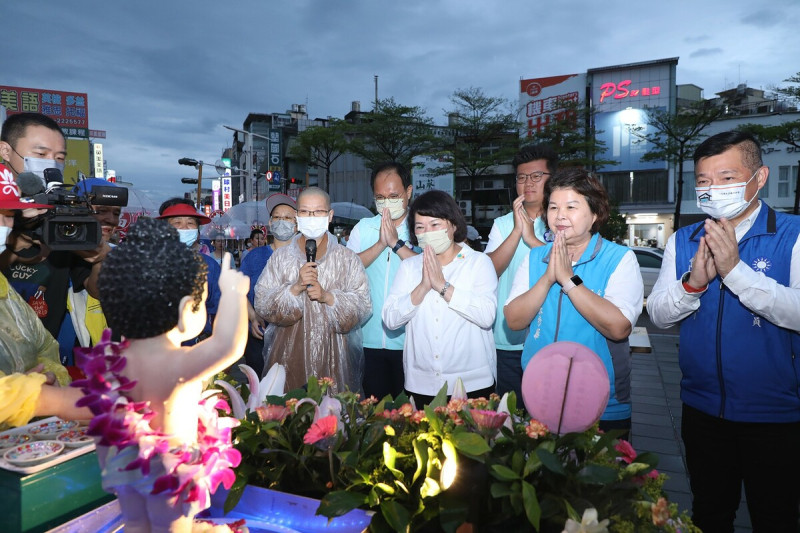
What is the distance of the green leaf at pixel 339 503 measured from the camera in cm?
130

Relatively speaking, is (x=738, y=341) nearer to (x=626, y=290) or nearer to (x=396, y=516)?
(x=626, y=290)

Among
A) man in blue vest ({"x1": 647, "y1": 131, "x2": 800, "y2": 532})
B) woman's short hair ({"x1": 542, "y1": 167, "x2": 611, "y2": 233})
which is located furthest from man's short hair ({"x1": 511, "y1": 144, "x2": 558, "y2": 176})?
man in blue vest ({"x1": 647, "y1": 131, "x2": 800, "y2": 532})

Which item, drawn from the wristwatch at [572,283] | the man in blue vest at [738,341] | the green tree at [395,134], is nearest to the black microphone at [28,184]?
the wristwatch at [572,283]

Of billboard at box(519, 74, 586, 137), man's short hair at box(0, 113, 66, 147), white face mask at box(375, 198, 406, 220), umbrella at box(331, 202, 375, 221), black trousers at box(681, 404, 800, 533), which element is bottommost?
black trousers at box(681, 404, 800, 533)

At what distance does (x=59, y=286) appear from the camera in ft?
8.82

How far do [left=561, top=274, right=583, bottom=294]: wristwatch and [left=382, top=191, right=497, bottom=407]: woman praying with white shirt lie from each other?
531 millimetres

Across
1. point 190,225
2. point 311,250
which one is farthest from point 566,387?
point 190,225

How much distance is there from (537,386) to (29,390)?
131cm

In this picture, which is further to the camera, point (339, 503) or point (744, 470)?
point (744, 470)

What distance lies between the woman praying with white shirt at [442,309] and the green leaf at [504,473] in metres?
1.42

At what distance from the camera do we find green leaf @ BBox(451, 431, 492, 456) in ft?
4.17

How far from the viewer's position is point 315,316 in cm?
308

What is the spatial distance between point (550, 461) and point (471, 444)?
197mm

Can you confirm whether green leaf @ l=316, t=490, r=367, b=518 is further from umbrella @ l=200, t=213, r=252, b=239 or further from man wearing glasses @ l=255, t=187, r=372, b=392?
umbrella @ l=200, t=213, r=252, b=239
